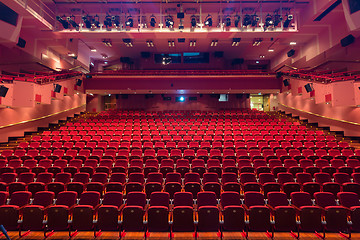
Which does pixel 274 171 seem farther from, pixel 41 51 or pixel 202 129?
pixel 41 51

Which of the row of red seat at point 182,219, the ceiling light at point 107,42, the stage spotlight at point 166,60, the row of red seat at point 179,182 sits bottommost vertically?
the row of red seat at point 182,219

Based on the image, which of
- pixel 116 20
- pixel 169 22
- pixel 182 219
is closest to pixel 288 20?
pixel 169 22

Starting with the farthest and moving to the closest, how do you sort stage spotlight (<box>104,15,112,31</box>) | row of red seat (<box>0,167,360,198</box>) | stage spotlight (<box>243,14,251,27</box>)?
stage spotlight (<box>104,15,112,31</box>) < stage spotlight (<box>243,14,251,27</box>) < row of red seat (<box>0,167,360,198</box>)

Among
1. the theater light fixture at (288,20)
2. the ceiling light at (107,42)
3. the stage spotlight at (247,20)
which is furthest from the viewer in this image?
the ceiling light at (107,42)

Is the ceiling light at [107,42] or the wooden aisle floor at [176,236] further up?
the ceiling light at [107,42]

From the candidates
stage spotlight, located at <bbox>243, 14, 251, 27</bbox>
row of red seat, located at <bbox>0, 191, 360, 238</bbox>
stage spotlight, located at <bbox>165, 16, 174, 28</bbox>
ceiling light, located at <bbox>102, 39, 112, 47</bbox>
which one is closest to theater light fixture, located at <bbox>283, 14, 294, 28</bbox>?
stage spotlight, located at <bbox>243, 14, 251, 27</bbox>

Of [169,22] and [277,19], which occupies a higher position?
[277,19]

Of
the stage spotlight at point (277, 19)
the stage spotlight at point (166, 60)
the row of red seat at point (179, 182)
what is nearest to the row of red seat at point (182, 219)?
the row of red seat at point (179, 182)

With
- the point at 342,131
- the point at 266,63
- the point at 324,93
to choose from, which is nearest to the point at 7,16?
the point at 324,93

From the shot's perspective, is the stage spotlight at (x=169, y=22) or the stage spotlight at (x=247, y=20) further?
the stage spotlight at (x=169, y=22)

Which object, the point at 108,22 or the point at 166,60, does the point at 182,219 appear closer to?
the point at 108,22

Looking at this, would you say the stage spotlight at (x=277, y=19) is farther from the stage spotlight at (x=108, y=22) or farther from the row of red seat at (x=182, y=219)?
the row of red seat at (x=182, y=219)

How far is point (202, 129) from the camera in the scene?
8.66 metres

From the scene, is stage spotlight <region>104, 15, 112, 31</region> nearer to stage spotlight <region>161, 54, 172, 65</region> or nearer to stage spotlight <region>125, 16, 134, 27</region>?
stage spotlight <region>125, 16, 134, 27</region>
